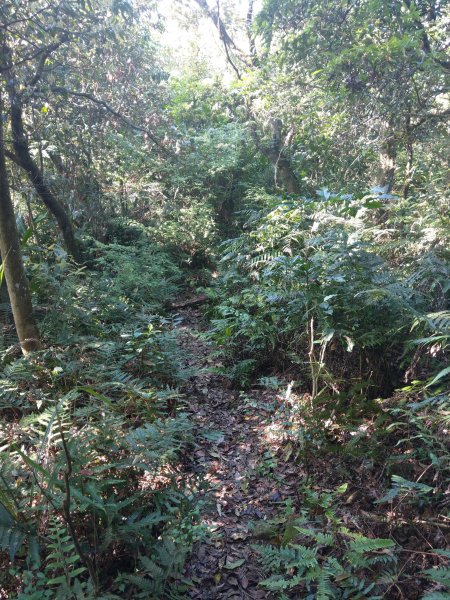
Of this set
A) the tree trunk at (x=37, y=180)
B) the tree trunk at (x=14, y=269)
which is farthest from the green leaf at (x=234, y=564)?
the tree trunk at (x=37, y=180)

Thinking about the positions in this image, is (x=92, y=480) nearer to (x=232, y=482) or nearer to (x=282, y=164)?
(x=232, y=482)

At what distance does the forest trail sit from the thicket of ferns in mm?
228

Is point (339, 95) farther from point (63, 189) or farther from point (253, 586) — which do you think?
point (253, 586)

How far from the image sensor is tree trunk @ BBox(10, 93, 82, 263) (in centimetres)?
673

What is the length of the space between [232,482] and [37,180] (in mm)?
6607

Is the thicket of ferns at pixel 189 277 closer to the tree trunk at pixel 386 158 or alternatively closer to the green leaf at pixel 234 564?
the tree trunk at pixel 386 158

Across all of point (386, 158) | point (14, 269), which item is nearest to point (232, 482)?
point (14, 269)

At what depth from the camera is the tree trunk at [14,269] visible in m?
4.00

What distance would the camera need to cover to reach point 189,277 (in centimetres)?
1025

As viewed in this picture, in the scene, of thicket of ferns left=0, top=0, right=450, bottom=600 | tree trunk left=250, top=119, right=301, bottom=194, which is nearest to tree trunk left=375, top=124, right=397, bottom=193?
thicket of ferns left=0, top=0, right=450, bottom=600

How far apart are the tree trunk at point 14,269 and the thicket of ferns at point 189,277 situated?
0.02 meters

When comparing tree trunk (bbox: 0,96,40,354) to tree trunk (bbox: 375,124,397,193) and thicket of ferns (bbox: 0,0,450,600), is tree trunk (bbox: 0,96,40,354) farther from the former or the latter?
tree trunk (bbox: 375,124,397,193)

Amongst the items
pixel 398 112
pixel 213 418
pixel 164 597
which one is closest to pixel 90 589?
pixel 164 597

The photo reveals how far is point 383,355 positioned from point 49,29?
5.51 m
